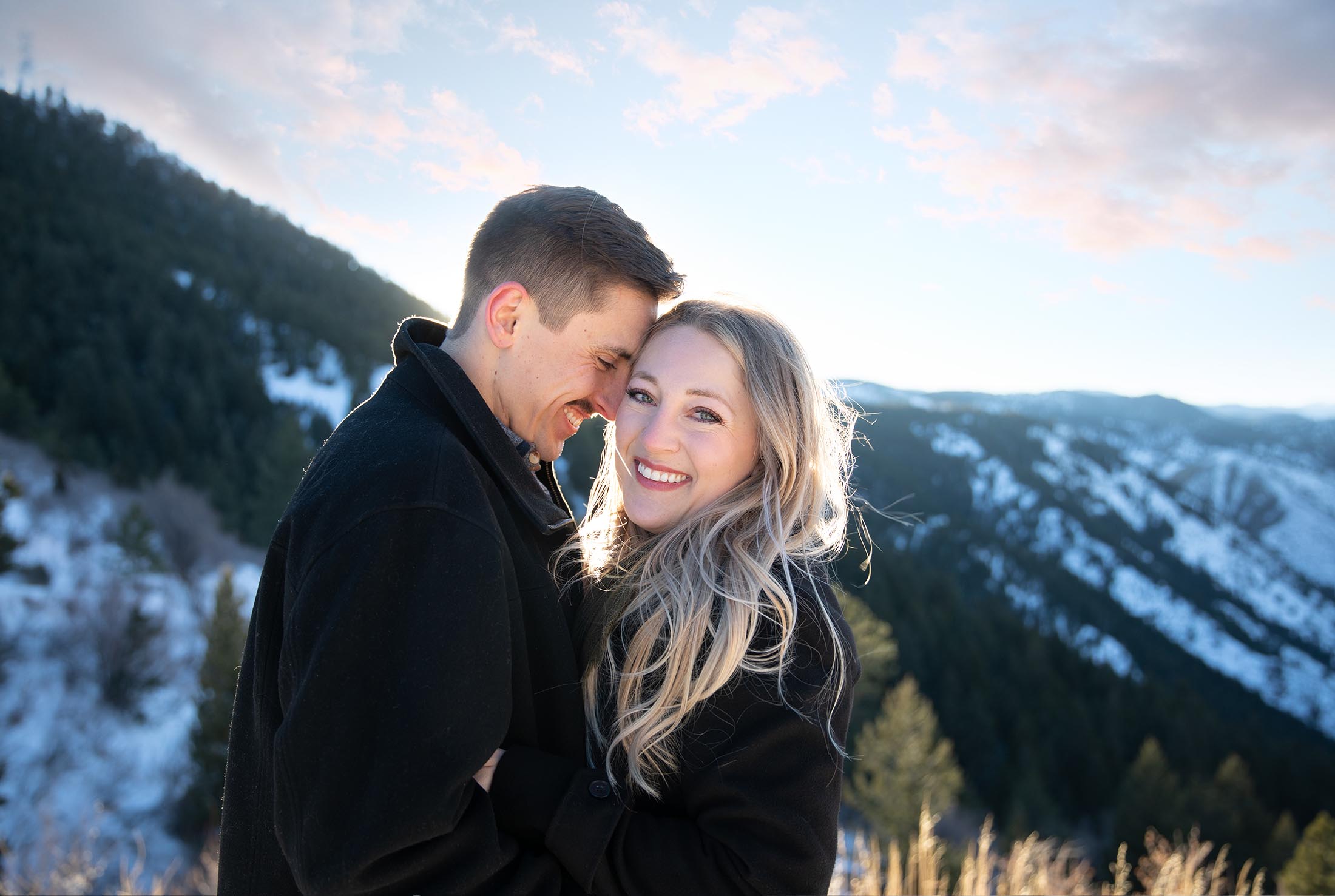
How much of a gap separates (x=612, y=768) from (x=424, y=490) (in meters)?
0.83

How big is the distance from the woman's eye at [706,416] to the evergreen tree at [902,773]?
1906cm

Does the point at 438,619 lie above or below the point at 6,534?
above

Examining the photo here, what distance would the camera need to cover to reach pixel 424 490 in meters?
1.35

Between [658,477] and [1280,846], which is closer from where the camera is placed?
[658,477]

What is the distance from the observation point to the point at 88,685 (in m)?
15.9

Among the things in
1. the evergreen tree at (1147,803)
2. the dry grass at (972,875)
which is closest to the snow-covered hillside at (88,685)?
the dry grass at (972,875)

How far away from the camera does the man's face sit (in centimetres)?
190

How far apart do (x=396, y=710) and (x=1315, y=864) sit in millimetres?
20076

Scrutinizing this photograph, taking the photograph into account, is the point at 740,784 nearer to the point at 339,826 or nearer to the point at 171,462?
the point at 339,826

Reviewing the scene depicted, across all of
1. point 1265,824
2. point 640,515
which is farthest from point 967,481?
point 640,515

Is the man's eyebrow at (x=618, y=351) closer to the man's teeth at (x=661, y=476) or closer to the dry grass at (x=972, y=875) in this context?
the man's teeth at (x=661, y=476)

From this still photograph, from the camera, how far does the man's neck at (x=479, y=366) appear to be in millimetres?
1873

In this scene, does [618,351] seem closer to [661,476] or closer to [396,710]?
[661,476]

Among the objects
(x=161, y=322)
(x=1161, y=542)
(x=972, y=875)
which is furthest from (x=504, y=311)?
(x=1161, y=542)
